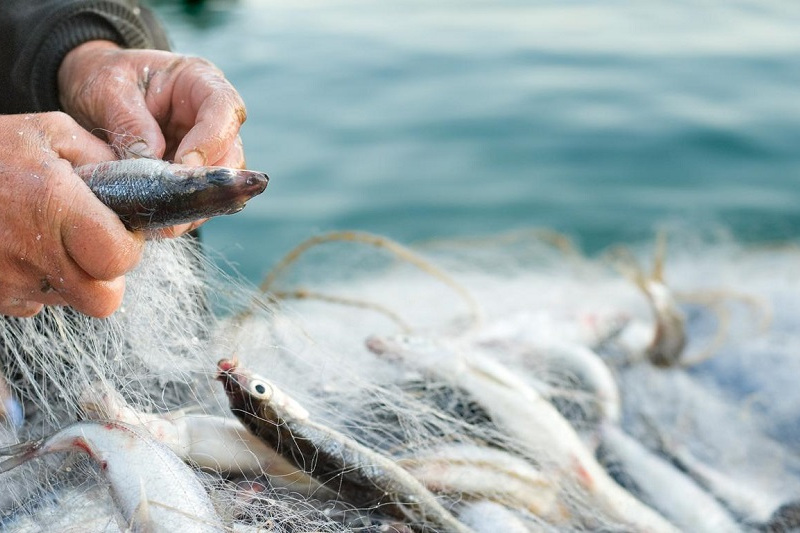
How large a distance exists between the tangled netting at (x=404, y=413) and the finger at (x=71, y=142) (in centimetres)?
25

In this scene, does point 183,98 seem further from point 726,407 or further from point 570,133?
point 570,133

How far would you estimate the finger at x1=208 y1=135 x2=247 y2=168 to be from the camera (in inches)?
71.8

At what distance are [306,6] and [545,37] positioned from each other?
3788 mm

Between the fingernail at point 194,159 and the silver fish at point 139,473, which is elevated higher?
the fingernail at point 194,159

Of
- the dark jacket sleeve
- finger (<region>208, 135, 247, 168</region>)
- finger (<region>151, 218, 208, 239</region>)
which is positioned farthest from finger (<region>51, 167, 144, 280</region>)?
the dark jacket sleeve

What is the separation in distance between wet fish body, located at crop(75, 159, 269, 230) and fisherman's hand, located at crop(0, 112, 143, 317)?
0.04 meters

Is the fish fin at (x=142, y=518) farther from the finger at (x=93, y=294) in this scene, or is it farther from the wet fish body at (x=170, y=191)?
the wet fish body at (x=170, y=191)

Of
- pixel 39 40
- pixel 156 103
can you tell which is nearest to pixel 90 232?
pixel 156 103

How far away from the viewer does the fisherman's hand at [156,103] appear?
1796mm

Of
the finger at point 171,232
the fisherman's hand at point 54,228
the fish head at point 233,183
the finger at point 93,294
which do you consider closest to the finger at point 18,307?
the fisherman's hand at point 54,228

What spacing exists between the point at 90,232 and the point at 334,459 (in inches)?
30.3

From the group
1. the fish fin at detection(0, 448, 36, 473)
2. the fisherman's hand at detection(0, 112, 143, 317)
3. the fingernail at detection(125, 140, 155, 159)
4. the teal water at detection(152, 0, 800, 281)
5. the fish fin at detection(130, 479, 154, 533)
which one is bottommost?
the fish fin at detection(0, 448, 36, 473)

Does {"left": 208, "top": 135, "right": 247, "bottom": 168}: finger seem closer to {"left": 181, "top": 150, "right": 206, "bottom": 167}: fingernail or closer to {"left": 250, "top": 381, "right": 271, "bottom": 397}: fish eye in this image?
{"left": 181, "top": 150, "right": 206, "bottom": 167}: fingernail

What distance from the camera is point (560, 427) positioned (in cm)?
235
